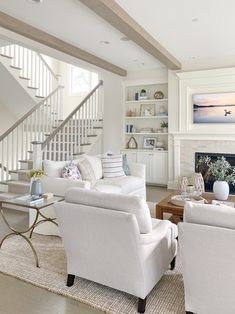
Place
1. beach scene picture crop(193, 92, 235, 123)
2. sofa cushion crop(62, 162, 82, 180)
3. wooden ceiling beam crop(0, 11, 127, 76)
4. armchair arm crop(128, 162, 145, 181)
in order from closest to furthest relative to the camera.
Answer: wooden ceiling beam crop(0, 11, 127, 76), sofa cushion crop(62, 162, 82, 180), armchair arm crop(128, 162, 145, 181), beach scene picture crop(193, 92, 235, 123)

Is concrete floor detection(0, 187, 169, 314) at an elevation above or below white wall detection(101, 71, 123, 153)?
below

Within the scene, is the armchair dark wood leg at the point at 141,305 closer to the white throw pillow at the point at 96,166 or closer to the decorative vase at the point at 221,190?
the decorative vase at the point at 221,190

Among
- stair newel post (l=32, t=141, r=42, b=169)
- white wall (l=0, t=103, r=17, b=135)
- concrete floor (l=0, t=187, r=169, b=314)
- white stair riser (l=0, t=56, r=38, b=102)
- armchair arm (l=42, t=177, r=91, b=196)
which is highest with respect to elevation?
white stair riser (l=0, t=56, r=38, b=102)

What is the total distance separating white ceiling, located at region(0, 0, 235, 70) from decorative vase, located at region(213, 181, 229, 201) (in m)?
2.23

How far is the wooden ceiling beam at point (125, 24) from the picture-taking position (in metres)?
3.11

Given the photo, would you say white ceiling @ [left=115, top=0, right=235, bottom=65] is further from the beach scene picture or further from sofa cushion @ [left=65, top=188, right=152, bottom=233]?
sofa cushion @ [left=65, top=188, right=152, bottom=233]

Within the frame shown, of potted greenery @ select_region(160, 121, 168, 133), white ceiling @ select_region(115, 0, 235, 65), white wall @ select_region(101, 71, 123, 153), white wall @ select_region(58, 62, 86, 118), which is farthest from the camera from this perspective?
white wall @ select_region(58, 62, 86, 118)

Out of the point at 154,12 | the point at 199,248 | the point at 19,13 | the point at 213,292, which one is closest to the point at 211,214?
the point at 199,248

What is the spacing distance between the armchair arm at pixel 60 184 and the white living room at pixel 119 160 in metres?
0.02

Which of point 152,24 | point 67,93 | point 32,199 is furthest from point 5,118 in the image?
point 32,199

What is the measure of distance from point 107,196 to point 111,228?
0.23m

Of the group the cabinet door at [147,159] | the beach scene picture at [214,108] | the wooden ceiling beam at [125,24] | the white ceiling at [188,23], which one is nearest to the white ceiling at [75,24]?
the wooden ceiling beam at [125,24]

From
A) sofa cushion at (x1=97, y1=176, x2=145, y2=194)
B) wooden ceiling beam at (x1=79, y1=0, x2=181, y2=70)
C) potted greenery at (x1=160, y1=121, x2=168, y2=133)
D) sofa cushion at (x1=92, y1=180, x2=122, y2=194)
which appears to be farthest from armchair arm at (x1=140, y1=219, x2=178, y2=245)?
potted greenery at (x1=160, y1=121, x2=168, y2=133)

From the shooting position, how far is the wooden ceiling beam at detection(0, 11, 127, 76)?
3.70 m
